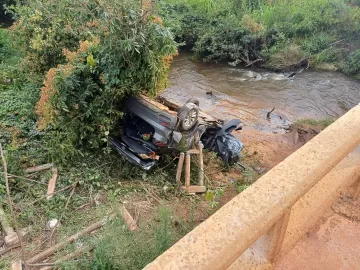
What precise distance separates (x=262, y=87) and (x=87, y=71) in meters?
9.43

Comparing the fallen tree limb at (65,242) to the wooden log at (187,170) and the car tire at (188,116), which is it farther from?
the car tire at (188,116)

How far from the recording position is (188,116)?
20.3ft

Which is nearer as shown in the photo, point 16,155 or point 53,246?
point 53,246

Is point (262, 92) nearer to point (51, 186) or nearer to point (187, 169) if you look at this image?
point (187, 169)

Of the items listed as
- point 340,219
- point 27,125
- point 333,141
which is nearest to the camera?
point 333,141

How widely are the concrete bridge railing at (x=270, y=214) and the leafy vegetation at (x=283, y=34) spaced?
14195 mm

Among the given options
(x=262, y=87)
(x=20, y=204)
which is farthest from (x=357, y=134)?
(x=262, y=87)

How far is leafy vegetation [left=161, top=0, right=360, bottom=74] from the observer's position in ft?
50.7

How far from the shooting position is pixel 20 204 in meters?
5.50

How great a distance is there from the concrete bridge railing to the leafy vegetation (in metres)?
14.2

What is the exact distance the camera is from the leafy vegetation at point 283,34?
1545 cm

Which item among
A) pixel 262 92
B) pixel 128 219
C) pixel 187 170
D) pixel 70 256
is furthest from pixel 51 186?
pixel 262 92

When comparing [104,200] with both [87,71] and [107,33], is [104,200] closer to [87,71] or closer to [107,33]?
[87,71]

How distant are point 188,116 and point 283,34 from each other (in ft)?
38.3
